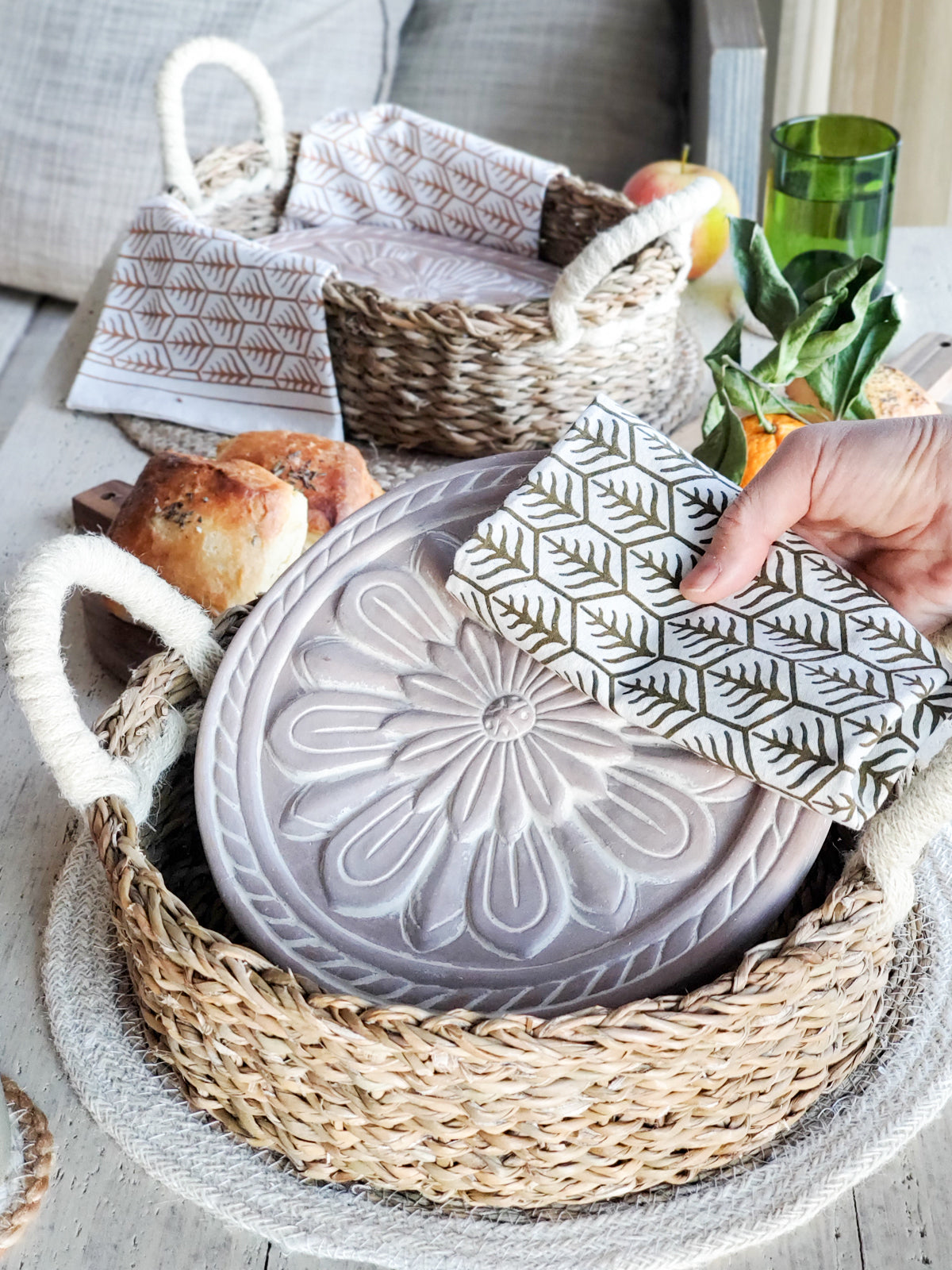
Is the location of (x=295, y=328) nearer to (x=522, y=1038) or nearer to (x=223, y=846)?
(x=223, y=846)

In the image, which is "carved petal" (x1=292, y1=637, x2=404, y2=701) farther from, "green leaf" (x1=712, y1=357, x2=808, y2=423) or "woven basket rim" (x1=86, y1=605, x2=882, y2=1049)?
"green leaf" (x1=712, y1=357, x2=808, y2=423)

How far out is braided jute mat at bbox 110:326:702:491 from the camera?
988mm

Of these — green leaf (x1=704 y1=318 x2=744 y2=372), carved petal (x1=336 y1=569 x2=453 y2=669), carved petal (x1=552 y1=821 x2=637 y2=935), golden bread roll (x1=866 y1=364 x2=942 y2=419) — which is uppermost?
green leaf (x1=704 y1=318 x2=744 y2=372)

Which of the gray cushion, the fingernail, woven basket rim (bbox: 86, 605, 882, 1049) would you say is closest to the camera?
woven basket rim (bbox: 86, 605, 882, 1049)

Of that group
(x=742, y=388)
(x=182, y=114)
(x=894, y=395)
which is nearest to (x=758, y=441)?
(x=742, y=388)

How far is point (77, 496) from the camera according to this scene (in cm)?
88

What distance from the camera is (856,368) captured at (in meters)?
0.80

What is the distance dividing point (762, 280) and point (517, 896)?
0.50 meters

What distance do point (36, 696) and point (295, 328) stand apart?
56 cm

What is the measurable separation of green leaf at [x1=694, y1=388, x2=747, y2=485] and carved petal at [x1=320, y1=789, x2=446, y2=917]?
1.08 ft

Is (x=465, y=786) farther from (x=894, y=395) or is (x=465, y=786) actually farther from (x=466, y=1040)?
(x=894, y=395)

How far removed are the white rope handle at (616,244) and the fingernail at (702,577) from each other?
0.38 metres

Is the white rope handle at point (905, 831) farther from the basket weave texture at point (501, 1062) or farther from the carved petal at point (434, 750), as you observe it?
the carved petal at point (434, 750)

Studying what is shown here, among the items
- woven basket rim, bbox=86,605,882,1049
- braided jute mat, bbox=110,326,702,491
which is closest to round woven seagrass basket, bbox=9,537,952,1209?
woven basket rim, bbox=86,605,882,1049
